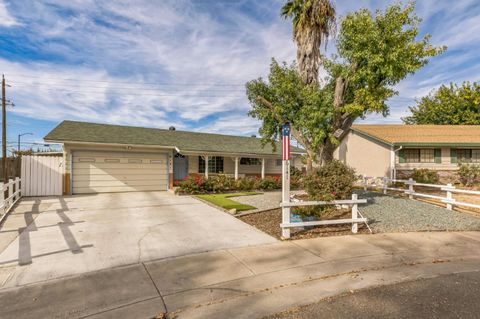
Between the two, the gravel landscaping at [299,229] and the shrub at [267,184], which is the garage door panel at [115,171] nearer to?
the shrub at [267,184]

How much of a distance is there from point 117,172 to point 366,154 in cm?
1912

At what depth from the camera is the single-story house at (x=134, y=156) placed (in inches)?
599

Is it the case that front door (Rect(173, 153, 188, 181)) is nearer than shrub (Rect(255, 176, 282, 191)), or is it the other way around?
shrub (Rect(255, 176, 282, 191))

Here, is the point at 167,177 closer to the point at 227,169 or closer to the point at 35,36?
the point at 227,169

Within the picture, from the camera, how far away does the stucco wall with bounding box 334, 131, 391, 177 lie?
68.8 feet

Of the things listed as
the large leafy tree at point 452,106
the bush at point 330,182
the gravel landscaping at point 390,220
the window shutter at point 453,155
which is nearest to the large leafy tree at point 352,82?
the bush at point 330,182

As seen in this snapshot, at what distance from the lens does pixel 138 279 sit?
4613mm

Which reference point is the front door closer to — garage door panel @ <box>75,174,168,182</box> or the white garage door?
the white garage door

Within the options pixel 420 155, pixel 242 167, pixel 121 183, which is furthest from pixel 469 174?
pixel 121 183

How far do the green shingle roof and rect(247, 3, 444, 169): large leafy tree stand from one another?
4.60 meters

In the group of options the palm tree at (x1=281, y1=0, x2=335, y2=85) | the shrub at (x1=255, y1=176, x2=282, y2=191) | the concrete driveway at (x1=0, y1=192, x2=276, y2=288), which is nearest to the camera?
the concrete driveway at (x1=0, y1=192, x2=276, y2=288)

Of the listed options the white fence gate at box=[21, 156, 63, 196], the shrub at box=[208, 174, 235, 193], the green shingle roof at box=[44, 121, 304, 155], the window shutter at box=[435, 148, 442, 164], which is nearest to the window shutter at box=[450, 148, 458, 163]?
the window shutter at box=[435, 148, 442, 164]

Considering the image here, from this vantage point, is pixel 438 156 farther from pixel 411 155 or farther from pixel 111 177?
pixel 111 177

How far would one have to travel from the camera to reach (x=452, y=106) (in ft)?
115
